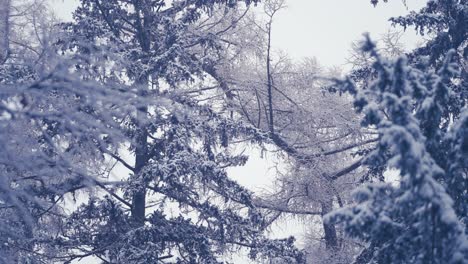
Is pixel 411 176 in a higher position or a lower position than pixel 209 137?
lower

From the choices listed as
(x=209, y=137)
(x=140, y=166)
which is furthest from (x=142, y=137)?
(x=209, y=137)

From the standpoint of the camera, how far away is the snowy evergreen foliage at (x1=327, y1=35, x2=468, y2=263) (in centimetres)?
374

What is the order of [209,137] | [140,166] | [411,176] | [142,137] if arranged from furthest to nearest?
[140,166], [209,137], [142,137], [411,176]

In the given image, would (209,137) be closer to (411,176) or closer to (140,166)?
(140,166)

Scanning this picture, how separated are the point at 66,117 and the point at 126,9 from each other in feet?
24.2

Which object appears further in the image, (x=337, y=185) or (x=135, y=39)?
(x=337, y=185)

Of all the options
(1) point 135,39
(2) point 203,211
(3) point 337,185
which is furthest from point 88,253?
(3) point 337,185

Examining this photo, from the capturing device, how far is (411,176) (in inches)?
146

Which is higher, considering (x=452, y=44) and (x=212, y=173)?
(x=452, y=44)

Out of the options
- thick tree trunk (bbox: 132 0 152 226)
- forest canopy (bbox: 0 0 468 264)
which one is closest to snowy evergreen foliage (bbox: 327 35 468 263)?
forest canopy (bbox: 0 0 468 264)

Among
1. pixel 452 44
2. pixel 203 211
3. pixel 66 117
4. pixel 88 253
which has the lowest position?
pixel 66 117

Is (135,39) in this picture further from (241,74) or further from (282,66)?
(282,66)

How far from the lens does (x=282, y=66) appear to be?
13023 millimetres

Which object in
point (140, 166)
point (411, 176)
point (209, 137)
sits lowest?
point (411, 176)
